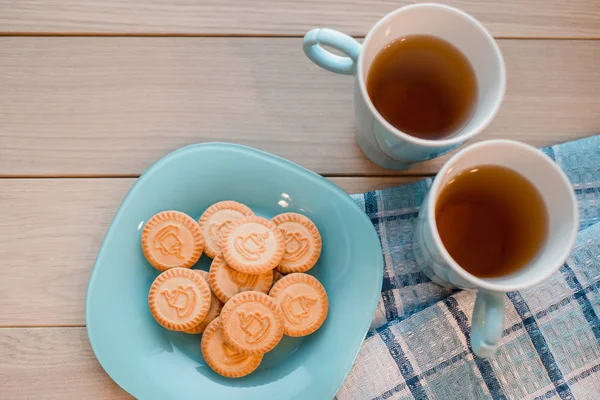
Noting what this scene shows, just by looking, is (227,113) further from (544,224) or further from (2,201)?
(544,224)

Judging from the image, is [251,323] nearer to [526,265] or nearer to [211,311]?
[211,311]

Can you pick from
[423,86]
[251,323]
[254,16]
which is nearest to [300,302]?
[251,323]

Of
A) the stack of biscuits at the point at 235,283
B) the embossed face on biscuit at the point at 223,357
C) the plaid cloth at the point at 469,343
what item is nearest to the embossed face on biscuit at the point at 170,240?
the stack of biscuits at the point at 235,283

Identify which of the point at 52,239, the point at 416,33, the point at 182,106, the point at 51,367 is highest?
the point at 416,33

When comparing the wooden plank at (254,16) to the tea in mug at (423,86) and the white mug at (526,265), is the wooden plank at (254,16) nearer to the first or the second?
the tea in mug at (423,86)

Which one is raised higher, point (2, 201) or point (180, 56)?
point (180, 56)

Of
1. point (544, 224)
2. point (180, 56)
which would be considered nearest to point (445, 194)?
point (544, 224)
